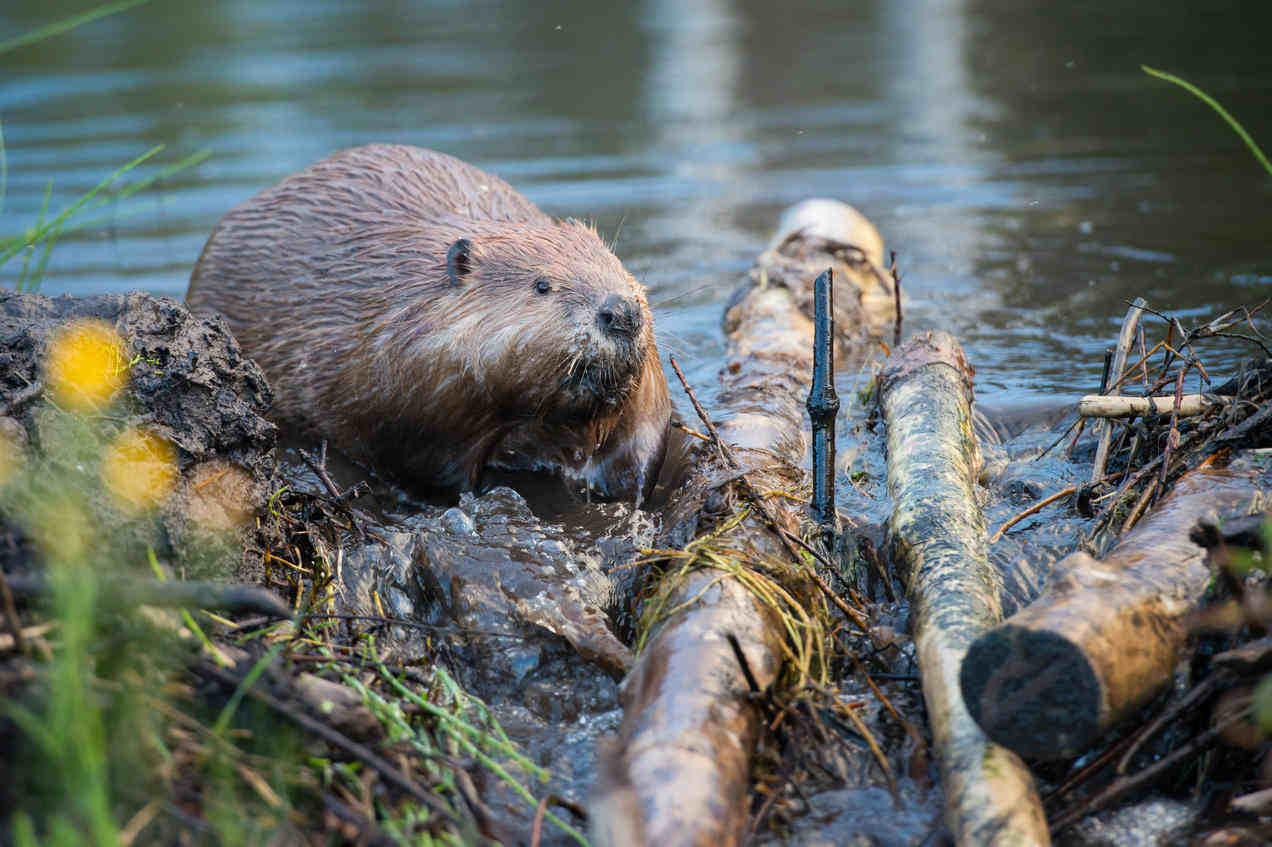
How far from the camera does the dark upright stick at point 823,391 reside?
2590mm

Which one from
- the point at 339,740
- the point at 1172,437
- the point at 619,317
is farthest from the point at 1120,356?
the point at 339,740

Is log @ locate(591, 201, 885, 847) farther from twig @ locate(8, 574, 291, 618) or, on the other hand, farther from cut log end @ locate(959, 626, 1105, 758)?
twig @ locate(8, 574, 291, 618)

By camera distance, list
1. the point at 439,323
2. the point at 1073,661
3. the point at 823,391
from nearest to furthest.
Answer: the point at 1073,661 → the point at 823,391 → the point at 439,323

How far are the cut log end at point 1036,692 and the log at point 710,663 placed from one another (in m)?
0.39

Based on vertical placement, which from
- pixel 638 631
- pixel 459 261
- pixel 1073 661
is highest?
pixel 459 261

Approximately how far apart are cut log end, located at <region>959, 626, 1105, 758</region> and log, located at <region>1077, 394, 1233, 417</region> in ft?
3.39

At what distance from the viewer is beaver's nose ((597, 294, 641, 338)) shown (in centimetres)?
302

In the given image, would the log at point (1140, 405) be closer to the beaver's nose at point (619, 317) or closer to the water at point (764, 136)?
the beaver's nose at point (619, 317)

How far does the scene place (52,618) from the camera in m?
1.62

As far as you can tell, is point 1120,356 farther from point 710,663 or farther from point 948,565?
point 710,663

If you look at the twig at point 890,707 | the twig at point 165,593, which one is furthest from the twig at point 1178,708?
the twig at point 165,593

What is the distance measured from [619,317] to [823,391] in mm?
633

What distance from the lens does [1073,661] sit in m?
1.70

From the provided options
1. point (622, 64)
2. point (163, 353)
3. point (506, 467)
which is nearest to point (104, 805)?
point (163, 353)
